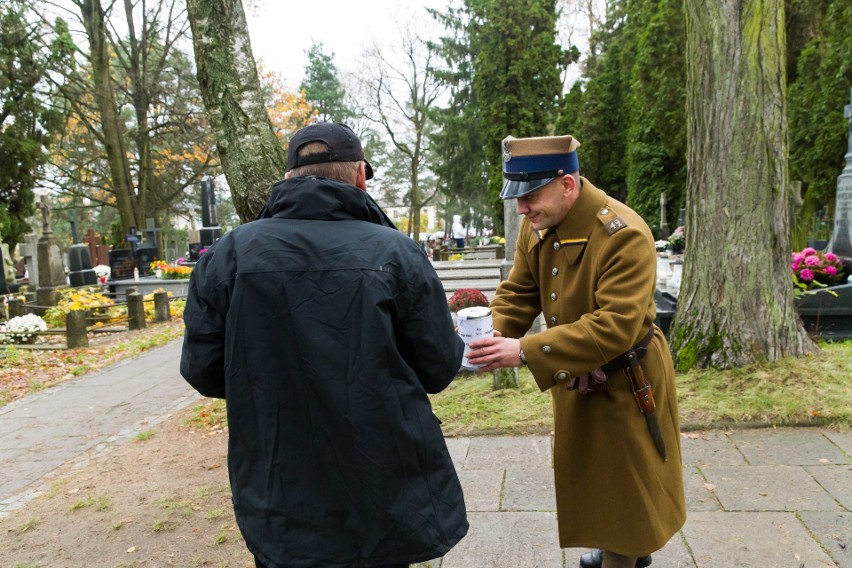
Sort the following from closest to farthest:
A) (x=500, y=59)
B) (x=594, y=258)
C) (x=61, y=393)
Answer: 1. (x=594, y=258)
2. (x=61, y=393)
3. (x=500, y=59)

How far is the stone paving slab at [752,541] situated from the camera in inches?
117

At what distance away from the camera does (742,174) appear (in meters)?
5.25

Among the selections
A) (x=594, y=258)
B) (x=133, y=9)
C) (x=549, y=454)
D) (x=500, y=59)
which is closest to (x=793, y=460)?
(x=549, y=454)

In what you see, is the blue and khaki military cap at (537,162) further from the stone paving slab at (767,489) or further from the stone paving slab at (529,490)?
the stone paving slab at (767,489)

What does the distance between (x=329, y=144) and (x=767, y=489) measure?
3.25 m

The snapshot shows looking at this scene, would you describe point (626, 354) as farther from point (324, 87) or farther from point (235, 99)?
point (324, 87)

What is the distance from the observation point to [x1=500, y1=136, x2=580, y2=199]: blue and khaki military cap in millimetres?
2396

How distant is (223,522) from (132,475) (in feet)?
4.60

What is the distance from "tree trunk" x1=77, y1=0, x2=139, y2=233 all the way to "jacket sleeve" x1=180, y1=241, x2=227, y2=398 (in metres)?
23.8

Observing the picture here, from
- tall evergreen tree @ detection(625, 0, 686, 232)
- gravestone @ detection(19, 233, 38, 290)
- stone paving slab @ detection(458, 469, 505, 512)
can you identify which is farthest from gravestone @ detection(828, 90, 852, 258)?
gravestone @ detection(19, 233, 38, 290)

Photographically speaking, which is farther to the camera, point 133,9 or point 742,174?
point 133,9

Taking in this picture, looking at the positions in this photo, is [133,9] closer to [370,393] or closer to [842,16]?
[842,16]

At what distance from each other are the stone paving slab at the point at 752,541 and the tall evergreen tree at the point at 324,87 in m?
44.8

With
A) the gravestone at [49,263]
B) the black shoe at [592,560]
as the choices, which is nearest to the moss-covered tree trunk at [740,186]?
the black shoe at [592,560]
